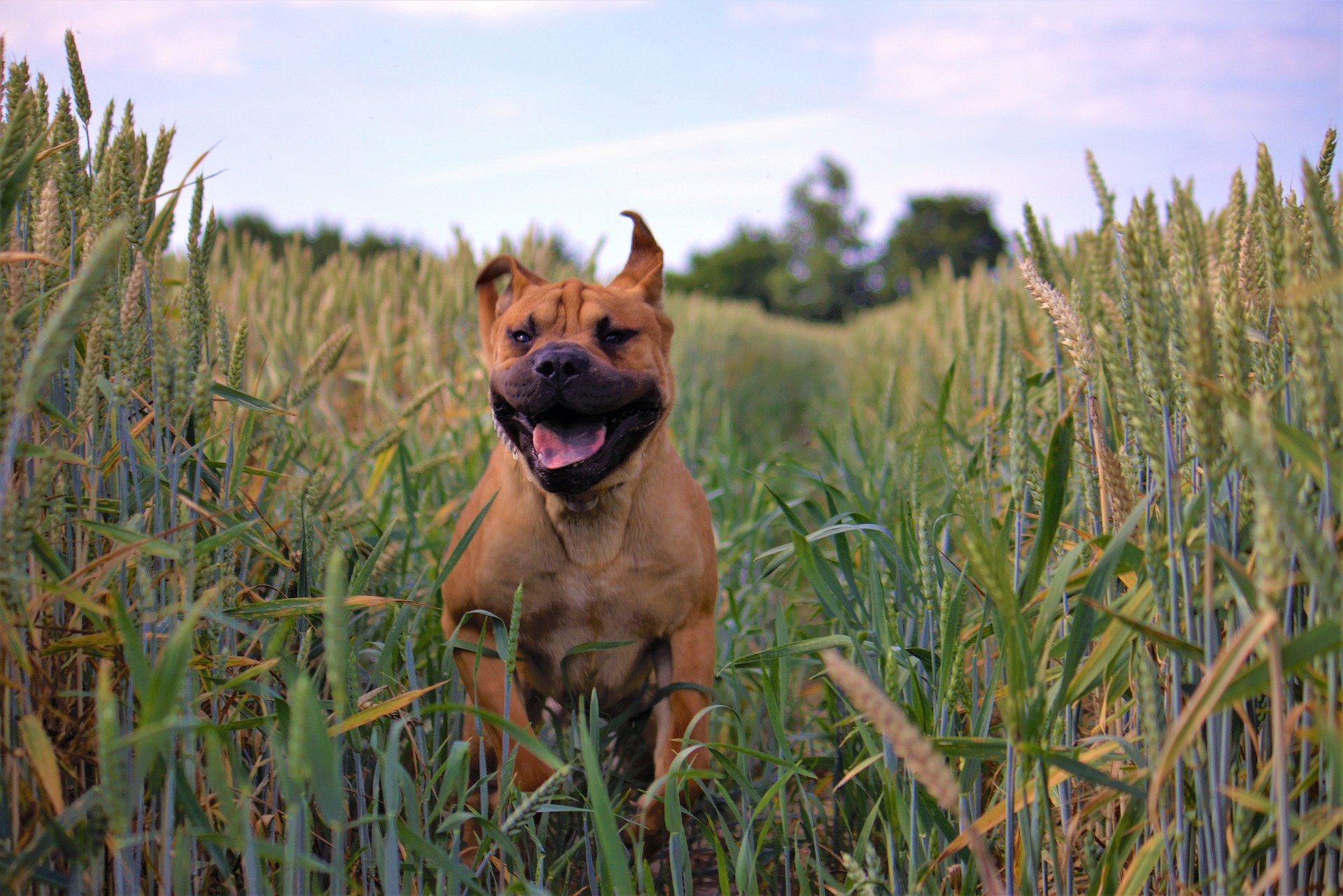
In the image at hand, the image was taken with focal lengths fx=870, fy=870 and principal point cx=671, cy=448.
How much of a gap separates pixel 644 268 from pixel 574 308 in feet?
1.76

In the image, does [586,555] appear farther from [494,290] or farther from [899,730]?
[899,730]

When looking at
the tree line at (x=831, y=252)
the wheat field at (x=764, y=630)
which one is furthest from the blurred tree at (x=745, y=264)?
the wheat field at (x=764, y=630)

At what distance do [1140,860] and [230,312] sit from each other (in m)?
5.47

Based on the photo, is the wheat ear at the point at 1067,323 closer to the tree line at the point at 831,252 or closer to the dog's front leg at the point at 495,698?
the dog's front leg at the point at 495,698

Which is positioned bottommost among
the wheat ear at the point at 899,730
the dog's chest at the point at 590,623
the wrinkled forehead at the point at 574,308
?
the dog's chest at the point at 590,623

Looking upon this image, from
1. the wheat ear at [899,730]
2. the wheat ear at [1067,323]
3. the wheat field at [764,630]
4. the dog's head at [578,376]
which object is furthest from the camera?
the dog's head at [578,376]

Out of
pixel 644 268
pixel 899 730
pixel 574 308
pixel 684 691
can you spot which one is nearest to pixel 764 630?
pixel 684 691

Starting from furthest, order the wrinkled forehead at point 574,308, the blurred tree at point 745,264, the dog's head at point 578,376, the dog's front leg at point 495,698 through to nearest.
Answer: the blurred tree at point 745,264 < the wrinkled forehead at point 574,308 < the dog's head at point 578,376 < the dog's front leg at point 495,698

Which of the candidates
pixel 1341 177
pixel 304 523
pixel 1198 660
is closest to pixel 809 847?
pixel 1198 660

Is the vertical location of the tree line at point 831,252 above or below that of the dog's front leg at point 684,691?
above

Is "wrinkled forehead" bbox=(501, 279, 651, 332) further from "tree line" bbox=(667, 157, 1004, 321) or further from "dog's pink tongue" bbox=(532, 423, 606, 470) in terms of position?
"tree line" bbox=(667, 157, 1004, 321)

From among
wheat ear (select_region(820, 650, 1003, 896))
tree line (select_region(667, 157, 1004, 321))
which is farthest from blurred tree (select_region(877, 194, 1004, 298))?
wheat ear (select_region(820, 650, 1003, 896))

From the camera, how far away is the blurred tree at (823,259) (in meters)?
72.4

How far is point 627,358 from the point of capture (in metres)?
2.80
